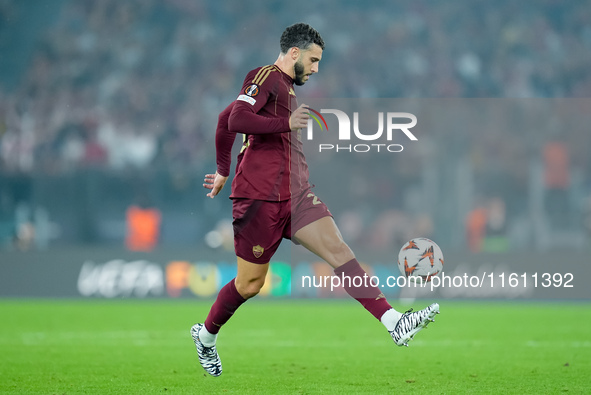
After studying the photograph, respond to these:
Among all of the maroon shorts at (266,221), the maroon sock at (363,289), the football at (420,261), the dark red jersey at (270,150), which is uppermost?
the dark red jersey at (270,150)

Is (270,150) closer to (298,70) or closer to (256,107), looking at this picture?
(256,107)

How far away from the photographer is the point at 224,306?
16.4 ft

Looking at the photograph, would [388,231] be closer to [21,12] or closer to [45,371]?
[45,371]

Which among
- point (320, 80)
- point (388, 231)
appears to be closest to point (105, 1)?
point (320, 80)

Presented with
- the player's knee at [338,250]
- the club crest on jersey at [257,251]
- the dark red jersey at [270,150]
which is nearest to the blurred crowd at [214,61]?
the dark red jersey at [270,150]

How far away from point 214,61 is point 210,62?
87 mm

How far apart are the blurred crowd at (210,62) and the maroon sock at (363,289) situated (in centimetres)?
982

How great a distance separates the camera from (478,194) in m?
13.4

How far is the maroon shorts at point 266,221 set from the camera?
4805mm

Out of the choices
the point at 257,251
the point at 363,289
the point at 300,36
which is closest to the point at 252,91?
the point at 300,36

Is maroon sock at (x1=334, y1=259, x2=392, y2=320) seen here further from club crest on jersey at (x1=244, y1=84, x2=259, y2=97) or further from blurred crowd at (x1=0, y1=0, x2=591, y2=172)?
blurred crowd at (x1=0, y1=0, x2=591, y2=172)

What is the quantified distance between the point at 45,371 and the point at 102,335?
2.59 meters

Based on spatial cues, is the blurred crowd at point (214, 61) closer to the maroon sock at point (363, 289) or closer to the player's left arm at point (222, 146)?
the player's left arm at point (222, 146)

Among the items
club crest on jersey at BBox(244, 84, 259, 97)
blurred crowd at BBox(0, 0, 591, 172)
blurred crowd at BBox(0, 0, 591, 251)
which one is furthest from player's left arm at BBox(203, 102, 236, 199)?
blurred crowd at BBox(0, 0, 591, 172)
